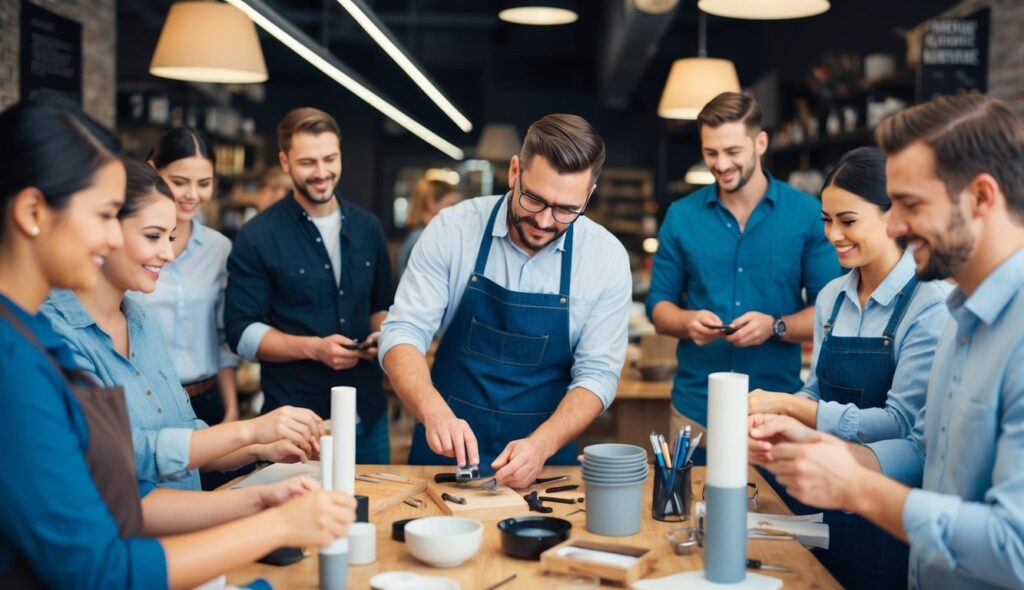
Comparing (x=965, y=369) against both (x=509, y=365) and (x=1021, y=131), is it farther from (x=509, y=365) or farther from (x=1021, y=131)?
(x=509, y=365)

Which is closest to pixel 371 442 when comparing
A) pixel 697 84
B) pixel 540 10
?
pixel 697 84

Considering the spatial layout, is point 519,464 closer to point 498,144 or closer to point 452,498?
point 452,498

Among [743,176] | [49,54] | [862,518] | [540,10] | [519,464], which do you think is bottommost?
[862,518]

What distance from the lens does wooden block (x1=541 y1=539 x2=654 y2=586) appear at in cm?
203

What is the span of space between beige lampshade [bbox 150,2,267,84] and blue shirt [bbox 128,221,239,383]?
1.19 m

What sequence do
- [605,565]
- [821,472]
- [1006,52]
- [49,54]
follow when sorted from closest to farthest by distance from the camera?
[821,472], [605,565], [49,54], [1006,52]

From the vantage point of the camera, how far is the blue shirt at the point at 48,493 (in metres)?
1.61

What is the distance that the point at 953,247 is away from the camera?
191 cm

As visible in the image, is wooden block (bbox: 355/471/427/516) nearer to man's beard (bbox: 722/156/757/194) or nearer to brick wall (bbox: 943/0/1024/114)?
man's beard (bbox: 722/156/757/194)

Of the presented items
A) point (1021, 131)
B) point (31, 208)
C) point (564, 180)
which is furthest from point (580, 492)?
point (31, 208)

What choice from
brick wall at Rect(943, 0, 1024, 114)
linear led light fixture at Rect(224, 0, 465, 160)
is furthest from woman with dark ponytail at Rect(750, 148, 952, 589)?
brick wall at Rect(943, 0, 1024, 114)

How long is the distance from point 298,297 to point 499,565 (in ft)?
7.38

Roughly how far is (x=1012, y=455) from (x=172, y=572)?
1.48m

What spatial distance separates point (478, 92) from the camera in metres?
16.2
